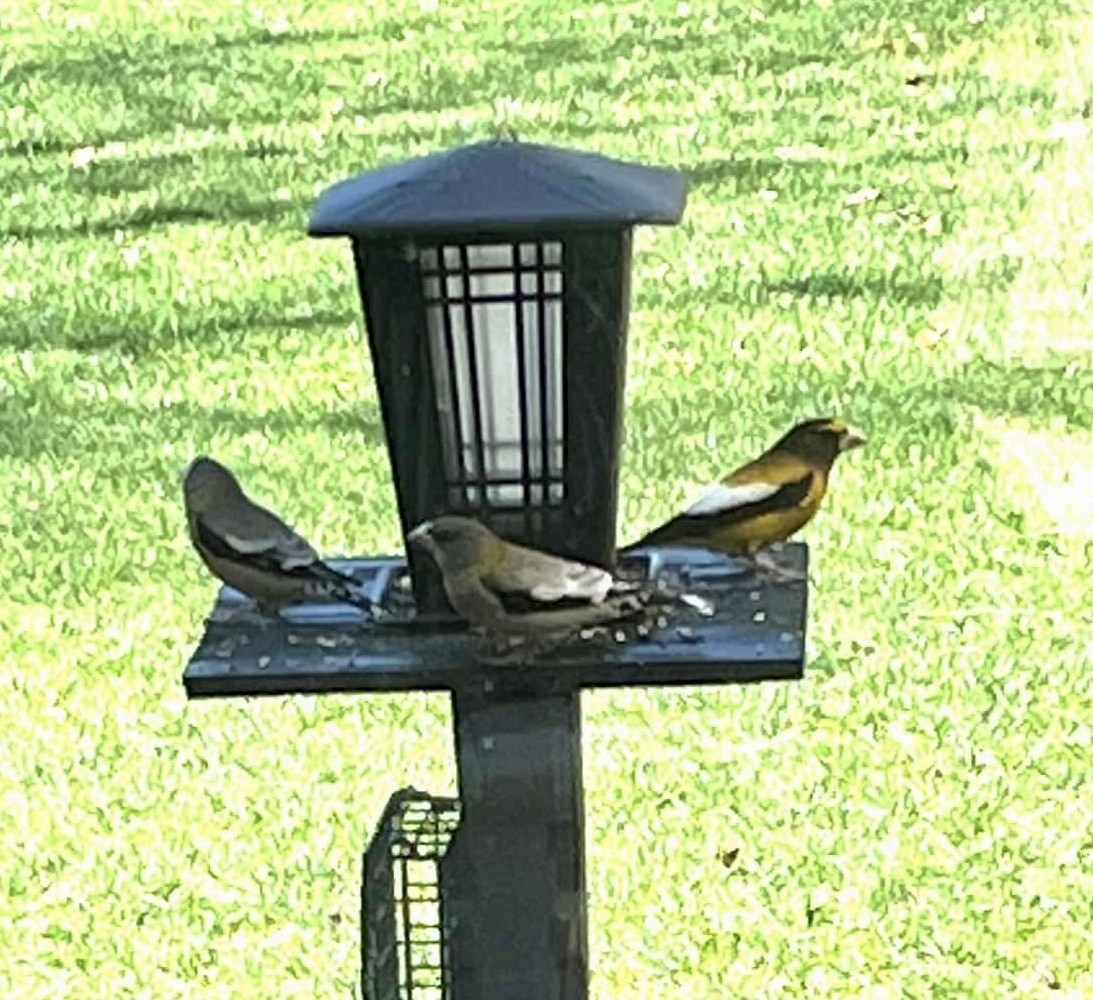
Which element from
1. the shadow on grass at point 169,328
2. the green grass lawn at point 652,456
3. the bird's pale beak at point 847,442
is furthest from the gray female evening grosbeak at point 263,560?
the shadow on grass at point 169,328

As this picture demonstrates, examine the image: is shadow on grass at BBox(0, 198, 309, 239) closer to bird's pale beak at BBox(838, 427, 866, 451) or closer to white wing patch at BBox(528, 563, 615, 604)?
bird's pale beak at BBox(838, 427, 866, 451)

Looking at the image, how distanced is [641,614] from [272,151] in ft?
12.2

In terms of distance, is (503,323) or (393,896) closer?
(503,323)

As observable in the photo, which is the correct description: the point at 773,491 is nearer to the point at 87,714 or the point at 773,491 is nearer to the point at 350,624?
the point at 350,624

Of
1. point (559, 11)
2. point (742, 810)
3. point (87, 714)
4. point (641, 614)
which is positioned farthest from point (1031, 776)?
point (559, 11)

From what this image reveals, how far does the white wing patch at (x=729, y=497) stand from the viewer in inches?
70.6

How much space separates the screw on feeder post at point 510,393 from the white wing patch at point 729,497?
11 cm

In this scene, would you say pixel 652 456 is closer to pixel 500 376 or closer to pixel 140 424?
pixel 140 424

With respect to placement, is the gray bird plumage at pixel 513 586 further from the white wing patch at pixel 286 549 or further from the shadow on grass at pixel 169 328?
the shadow on grass at pixel 169 328

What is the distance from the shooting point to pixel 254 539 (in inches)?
67.1

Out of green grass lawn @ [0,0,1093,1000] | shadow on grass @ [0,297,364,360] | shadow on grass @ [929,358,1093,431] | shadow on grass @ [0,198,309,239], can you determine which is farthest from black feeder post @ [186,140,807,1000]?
shadow on grass @ [0,198,309,239]

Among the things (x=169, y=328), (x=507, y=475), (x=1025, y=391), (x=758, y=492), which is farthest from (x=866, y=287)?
(x=507, y=475)

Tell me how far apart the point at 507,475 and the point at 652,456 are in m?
1.86

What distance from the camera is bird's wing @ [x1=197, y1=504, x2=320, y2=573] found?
5.54ft
